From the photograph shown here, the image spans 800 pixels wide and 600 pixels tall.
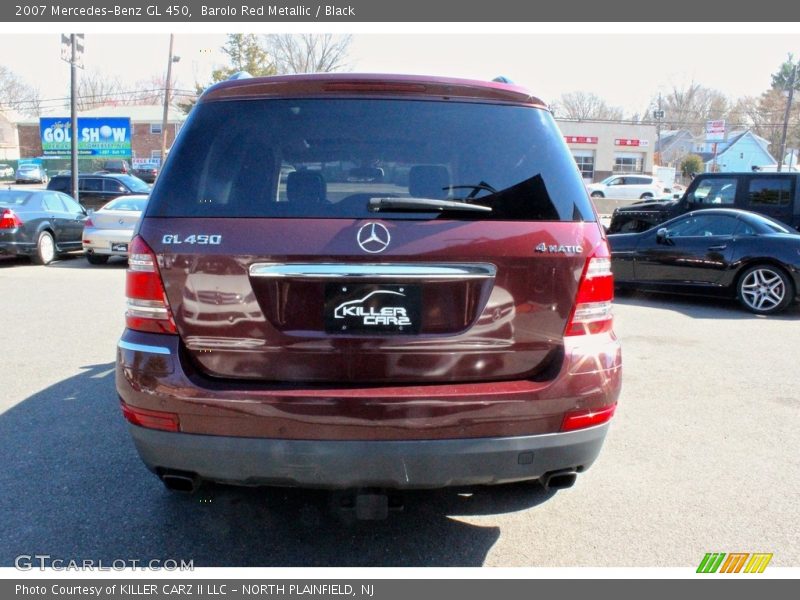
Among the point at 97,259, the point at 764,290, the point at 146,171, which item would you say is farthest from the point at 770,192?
the point at 146,171

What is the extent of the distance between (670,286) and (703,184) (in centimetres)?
402

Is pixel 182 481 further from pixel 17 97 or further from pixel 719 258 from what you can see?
pixel 17 97

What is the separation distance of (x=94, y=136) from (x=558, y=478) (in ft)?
158

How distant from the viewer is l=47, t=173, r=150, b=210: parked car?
2133cm

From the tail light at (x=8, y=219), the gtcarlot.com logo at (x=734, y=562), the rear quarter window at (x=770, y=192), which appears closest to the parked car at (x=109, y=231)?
the tail light at (x=8, y=219)

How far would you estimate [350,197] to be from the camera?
2.52 m

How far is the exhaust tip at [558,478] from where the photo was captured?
102 inches

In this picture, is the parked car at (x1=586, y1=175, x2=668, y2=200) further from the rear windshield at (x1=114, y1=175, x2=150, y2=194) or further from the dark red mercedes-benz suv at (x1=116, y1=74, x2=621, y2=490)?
the dark red mercedes-benz suv at (x1=116, y1=74, x2=621, y2=490)

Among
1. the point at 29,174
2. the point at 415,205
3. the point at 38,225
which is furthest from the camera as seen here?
the point at 29,174

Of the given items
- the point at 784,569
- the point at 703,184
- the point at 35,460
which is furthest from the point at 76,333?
the point at 703,184

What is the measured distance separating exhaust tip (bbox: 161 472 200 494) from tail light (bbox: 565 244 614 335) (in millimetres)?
1563

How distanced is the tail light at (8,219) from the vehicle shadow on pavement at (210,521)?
33.1 feet

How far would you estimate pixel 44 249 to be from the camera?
13.3m

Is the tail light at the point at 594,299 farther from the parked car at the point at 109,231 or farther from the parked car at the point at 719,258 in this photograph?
the parked car at the point at 109,231
